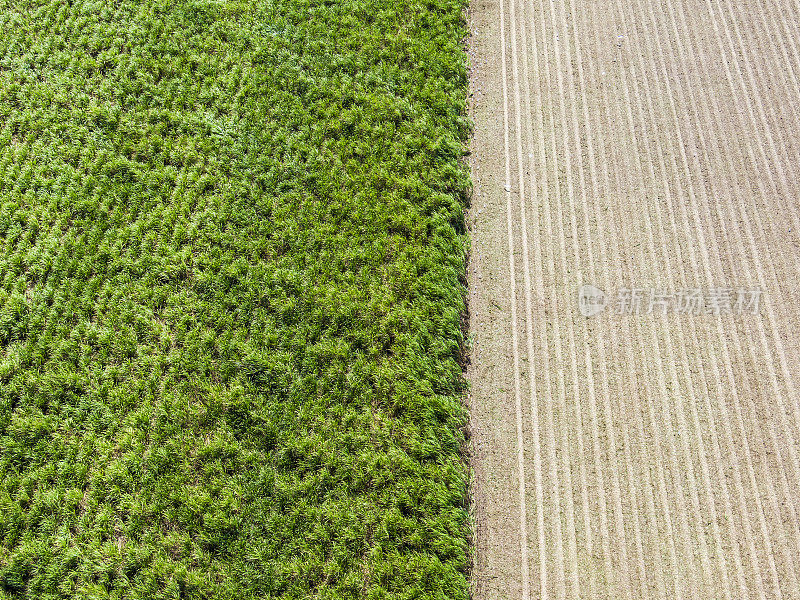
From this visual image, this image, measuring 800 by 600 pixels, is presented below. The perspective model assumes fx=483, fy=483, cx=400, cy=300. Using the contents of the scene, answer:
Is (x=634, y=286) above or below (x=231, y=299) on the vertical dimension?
below

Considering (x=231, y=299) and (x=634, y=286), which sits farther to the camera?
(x=634, y=286)

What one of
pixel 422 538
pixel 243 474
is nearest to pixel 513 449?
pixel 422 538

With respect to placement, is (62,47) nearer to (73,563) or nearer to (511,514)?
(73,563)
